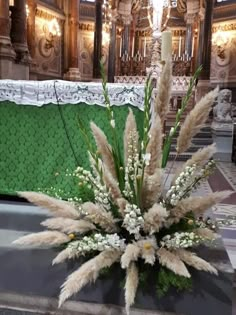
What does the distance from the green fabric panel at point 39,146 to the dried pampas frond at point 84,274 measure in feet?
3.73

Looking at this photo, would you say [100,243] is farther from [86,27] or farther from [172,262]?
[86,27]

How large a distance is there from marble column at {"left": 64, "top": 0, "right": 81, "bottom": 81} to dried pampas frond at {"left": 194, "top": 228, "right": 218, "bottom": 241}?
1089 centimetres

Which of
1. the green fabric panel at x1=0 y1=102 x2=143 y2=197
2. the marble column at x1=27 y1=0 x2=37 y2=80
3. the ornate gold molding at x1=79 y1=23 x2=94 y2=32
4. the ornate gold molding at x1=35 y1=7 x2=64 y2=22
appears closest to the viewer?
the green fabric panel at x1=0 y1=102 x2=143 y2=197

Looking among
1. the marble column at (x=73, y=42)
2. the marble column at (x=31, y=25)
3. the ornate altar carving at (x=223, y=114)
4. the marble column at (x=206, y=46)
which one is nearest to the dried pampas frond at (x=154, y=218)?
the ornate altar carving at (x=223, y=114)

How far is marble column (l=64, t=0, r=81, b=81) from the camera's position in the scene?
11.9 metres

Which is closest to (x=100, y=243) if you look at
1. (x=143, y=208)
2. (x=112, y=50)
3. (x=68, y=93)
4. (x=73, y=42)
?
(x=143, y=208)

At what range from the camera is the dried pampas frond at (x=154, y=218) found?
125 cm

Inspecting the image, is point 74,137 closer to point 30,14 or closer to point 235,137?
point 235,137

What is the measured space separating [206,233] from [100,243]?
1.42 feet

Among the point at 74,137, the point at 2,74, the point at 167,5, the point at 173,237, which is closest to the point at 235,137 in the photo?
the point at 2,74

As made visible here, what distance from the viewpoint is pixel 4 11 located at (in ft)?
21.9

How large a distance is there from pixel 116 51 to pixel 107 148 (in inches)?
471

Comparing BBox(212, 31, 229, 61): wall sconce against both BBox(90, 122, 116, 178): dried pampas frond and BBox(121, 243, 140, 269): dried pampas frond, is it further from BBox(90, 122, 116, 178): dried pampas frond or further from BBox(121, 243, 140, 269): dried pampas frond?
BBox(121, 243, 140, 269): dried pampas frond

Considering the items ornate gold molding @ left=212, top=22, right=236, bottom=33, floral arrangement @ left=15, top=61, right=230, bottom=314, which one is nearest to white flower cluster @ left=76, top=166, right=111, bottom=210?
floral arrangement @ left=15, top=61, right=230, bottom=314
